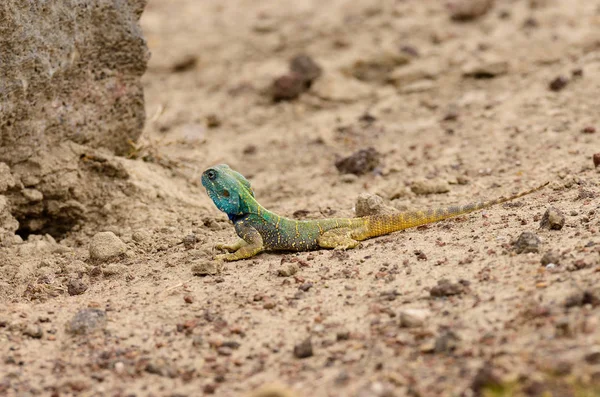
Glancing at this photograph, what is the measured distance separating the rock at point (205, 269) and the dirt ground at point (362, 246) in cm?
2

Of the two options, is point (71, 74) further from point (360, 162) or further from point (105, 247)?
point (360, 162)

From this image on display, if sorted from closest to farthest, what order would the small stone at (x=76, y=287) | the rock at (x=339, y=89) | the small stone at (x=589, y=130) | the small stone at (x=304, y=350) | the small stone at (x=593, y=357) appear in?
the small stone at (x=593, y=357) → the small stone at (x=304, y=350) → the small stone at (x=76, y=287) → the small stone at (x=589, y=130) → the rock at (x=339, y=89)

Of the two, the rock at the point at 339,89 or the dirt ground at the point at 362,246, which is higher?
the rock at the point at 339,89

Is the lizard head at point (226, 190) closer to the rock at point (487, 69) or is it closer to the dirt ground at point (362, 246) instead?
the dirt ground at point (362, 246)

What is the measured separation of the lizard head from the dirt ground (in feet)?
1.33

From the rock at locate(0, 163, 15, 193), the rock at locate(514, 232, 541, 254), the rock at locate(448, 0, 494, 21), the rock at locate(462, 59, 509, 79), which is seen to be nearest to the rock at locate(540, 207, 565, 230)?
the rock at locate(514, 232, 541, 254)

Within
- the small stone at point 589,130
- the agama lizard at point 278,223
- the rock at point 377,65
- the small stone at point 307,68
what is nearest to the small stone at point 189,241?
the agama lizard at point 278,223

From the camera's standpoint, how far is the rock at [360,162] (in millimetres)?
7609

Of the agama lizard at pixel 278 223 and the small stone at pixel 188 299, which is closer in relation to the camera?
the small stone at pixel 188 299

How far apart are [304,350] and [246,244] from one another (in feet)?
5.86

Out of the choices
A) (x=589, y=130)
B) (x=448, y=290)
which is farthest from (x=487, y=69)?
(x=448, y=290)

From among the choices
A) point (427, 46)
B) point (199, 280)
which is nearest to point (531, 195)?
point (199, 280)

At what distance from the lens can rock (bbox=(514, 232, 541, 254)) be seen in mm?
4703

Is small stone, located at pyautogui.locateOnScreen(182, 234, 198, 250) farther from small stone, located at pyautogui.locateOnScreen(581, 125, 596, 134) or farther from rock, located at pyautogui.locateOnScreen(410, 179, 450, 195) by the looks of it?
small stone, located at pyautogui.locateOnScreen(581, 125, 596, 134)
